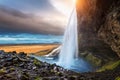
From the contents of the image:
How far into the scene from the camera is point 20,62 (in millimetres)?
42594

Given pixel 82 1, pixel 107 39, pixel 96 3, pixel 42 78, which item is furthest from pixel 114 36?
pixel 42 78

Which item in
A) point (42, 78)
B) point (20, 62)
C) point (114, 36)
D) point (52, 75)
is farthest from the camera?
point (114, 36)

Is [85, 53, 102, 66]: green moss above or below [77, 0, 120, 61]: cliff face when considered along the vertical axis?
below

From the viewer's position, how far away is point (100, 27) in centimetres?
5978

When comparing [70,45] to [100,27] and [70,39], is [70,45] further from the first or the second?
[100,27]

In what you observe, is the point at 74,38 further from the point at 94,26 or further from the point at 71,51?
the point at 94,26

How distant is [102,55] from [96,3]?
1265 centimetres

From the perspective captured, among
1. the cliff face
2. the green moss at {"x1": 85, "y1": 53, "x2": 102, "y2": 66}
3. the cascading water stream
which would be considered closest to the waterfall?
the cascading water stream

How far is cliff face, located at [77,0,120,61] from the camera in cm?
5097

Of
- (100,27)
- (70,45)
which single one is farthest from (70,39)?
(100,27)

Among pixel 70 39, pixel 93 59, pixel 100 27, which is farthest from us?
pixel 70 39

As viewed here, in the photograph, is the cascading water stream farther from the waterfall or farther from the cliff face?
the cliff face

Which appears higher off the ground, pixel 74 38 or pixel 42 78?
pixel 74 38

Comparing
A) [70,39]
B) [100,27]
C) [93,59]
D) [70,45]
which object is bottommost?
[93,59]
